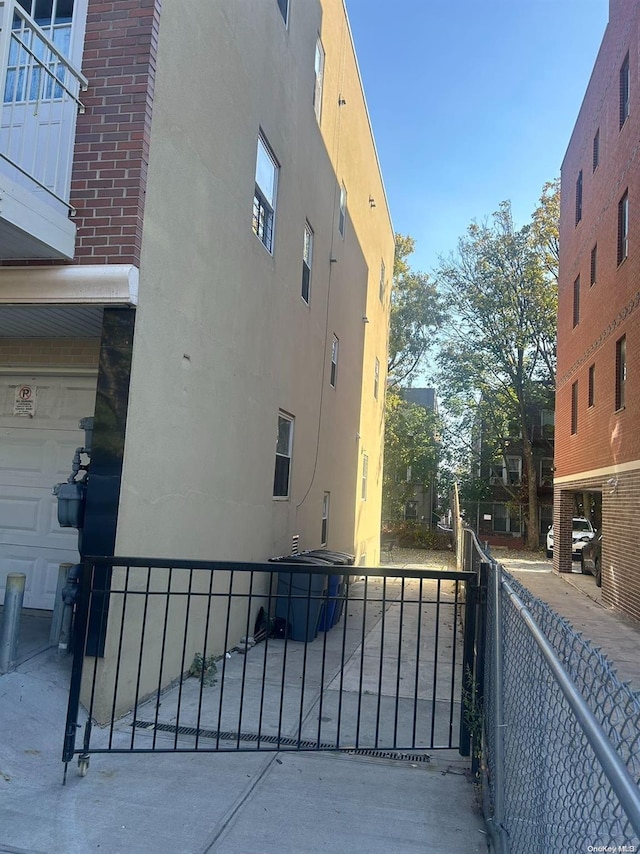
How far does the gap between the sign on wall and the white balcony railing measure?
2050 millimetres

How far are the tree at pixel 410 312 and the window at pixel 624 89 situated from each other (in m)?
18.1

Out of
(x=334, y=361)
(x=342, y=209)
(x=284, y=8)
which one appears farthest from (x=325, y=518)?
(x=284, y=8)

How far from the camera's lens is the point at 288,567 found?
12.7 feet

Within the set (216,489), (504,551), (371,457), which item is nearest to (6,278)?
(216,489)

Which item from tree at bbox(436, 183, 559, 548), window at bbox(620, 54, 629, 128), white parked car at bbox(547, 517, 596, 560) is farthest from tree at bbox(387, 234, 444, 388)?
window at bbox(620, 54, 629, 128)

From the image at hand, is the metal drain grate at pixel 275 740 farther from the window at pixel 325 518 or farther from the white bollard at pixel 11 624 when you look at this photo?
the window at pixel 325 518

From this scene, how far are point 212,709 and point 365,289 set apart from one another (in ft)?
43.4

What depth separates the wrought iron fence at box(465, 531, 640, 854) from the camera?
1553mm

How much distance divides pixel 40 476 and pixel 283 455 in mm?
3997

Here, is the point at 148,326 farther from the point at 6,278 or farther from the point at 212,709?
the point at 212,709

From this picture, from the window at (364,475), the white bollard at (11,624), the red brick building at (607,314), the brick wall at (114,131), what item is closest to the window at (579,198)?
the red brick building at (607,314)

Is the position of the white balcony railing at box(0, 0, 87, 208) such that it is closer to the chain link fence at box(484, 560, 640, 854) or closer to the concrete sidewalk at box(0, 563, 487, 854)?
the concrete sidewalk at box(0, 563, 487, 854)

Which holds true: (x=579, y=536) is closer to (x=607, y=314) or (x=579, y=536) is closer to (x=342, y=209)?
(x=607, y=314)

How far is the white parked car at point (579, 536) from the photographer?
25217 mm
